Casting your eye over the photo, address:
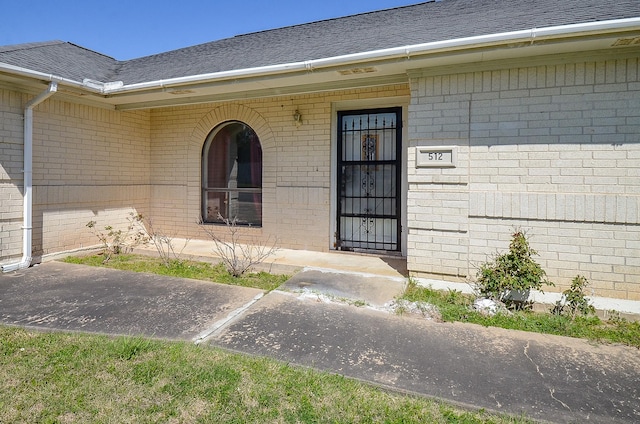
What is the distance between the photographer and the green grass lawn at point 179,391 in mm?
2326

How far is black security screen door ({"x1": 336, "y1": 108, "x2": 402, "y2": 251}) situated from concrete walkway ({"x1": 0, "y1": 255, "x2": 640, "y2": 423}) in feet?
5.74

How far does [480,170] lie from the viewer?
15.4ft

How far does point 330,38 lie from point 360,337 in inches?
199

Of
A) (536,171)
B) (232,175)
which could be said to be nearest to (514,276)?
(536,171)

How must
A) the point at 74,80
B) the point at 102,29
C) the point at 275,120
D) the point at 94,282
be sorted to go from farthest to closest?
the point at 102,29
the point at 275,120
the point at 74,80
the point at 94,282

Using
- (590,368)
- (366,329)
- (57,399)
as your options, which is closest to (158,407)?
(57,399)

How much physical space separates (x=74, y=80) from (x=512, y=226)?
22.1 feet

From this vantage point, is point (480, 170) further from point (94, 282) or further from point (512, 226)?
point (94, 282)

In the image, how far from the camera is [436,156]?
4.89 m

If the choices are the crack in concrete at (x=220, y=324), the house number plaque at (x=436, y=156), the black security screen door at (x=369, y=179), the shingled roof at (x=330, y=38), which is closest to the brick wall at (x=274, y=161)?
the black security screen door at (x=369, y=179)

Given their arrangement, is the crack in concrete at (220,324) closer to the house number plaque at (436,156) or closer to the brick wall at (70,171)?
the house number plaque at (436,156)

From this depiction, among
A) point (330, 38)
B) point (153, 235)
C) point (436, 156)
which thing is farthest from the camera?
point (153, 235)

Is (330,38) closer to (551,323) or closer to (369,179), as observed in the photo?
(369,179)

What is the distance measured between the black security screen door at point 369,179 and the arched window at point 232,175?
1809 mm
